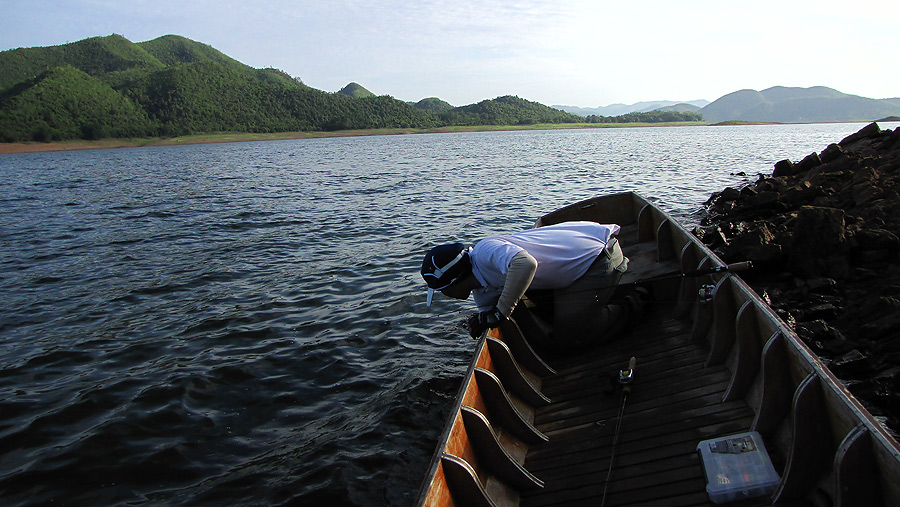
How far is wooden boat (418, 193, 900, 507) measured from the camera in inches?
128

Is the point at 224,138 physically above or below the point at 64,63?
below

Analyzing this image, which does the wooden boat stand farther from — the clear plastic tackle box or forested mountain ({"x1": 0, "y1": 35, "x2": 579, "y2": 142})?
forested mountain ({"x1": 0, "y1": 35, "x2": 579, "y2": 142})

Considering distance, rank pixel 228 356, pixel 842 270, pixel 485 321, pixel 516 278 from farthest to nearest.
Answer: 1. pixel 228 356
2. pixel 842 270
3. pixel 485 321
4. pixel 516 278

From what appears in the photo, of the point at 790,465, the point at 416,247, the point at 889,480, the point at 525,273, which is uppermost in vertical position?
the point at 525,273

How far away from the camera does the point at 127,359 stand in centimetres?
850

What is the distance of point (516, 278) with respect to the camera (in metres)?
5.04

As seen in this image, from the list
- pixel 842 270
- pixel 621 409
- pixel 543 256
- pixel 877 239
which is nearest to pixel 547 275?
pixel 543 256

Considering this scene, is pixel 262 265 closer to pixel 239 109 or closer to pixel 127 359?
pixel 127 359

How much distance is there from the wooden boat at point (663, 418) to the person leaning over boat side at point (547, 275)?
326 mm

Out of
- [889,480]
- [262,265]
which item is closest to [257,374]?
[262,265]

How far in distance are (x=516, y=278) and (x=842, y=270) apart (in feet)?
20.3

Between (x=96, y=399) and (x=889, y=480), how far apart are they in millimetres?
8536

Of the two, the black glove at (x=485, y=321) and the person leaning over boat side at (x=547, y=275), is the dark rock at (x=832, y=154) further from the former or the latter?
the black glove at (x=485, y=321)

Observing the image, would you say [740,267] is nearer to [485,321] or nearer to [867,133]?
[485,321]
